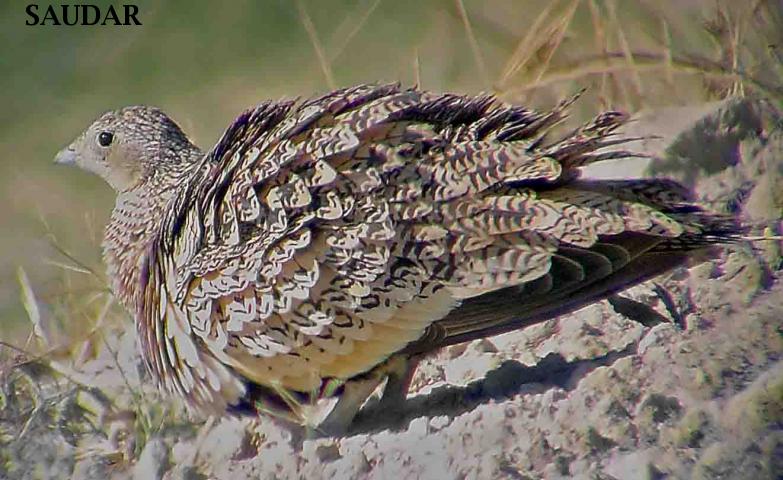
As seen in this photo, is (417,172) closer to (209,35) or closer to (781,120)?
(781,120)

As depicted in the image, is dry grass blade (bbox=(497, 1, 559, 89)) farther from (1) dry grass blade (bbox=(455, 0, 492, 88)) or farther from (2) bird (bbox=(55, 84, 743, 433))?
(2) bird (bbox=(55, 84, 743, 433))

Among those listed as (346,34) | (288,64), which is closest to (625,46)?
(346,34)

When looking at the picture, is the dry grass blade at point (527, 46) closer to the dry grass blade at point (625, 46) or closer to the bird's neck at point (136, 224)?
the dry grass blade at point (625, 46)

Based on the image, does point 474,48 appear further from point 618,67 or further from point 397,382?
point 397,382

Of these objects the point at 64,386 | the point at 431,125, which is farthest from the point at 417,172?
the point at 64,386

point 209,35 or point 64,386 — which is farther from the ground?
point 209,35

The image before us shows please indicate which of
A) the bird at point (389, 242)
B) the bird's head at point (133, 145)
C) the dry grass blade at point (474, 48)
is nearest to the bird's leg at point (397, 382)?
the bird at point (389, 242)

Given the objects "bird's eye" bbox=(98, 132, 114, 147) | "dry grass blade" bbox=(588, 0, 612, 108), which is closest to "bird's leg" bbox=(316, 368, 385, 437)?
"bird's eye" bbox=(98, 132, 114, 147)
